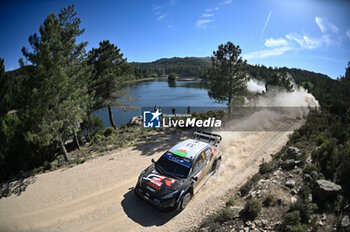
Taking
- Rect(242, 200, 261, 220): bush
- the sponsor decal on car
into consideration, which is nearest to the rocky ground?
Rect(242, 200, 261, 220): bush

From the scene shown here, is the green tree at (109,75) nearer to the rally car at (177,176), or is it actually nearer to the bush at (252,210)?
the rally car at (177,176)

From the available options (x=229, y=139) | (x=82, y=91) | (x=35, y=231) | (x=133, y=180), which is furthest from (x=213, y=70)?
(x=35, y=231)

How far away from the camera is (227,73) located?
58.9 ft

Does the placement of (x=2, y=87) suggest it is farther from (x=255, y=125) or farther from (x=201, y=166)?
(x=255, y=125)

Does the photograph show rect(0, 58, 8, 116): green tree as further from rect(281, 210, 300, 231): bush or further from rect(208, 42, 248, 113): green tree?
rect(281, 210, 300, 231): bush

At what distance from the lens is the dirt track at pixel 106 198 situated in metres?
6.36

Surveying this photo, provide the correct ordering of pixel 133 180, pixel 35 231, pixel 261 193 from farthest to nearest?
pixel 133 180 < pixel 261 193 < pixel 35 231

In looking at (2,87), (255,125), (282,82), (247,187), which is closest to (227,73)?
(255,125)

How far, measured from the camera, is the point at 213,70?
1838 centimetres

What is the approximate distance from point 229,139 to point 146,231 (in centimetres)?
1003

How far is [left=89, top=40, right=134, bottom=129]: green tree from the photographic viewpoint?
57.0 ft

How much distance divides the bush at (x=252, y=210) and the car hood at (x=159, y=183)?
256 centimetres

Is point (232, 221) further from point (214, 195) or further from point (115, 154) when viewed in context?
point (115, 154)

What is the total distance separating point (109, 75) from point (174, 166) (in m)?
13.4
